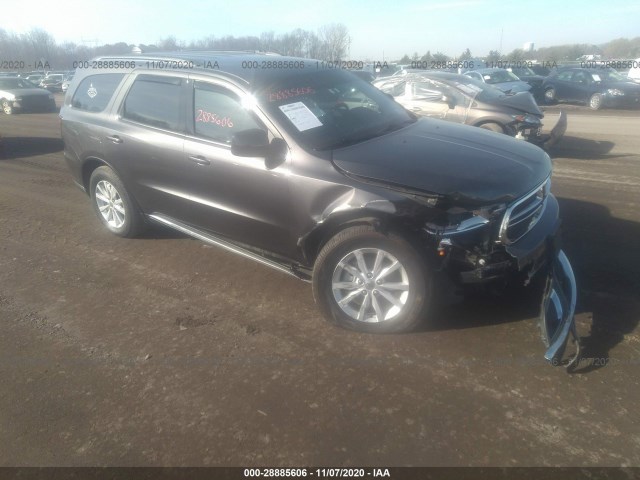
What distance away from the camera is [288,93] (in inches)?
154

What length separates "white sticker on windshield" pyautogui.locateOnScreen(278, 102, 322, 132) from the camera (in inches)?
145

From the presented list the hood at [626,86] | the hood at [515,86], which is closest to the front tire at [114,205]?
the hood at [515,86]

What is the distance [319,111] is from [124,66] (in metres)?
2.36

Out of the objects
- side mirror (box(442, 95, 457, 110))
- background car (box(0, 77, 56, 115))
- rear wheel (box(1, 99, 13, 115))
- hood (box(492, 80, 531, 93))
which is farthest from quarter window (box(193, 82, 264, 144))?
rear wheel (box(1, 99, 13, 115))

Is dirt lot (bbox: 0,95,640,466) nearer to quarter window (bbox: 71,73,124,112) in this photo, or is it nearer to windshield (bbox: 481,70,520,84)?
quarter window (bbox: 71,73,124,112)

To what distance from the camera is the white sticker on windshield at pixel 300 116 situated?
368cm

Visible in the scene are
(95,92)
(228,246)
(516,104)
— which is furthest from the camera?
(516,104)

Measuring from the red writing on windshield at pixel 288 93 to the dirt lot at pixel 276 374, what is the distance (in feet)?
5.14

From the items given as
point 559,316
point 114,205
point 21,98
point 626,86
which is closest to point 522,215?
point 559,316

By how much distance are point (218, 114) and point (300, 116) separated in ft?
2.36

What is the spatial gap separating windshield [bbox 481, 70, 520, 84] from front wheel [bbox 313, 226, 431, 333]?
16.4 metres

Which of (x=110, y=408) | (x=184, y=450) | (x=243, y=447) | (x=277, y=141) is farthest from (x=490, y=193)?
(x=110, y=408)

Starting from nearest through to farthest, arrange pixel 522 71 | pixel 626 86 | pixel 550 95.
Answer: pixel 626 86
pixel 550 95
pixel 522 71

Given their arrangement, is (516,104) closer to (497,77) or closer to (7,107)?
(497,77)
